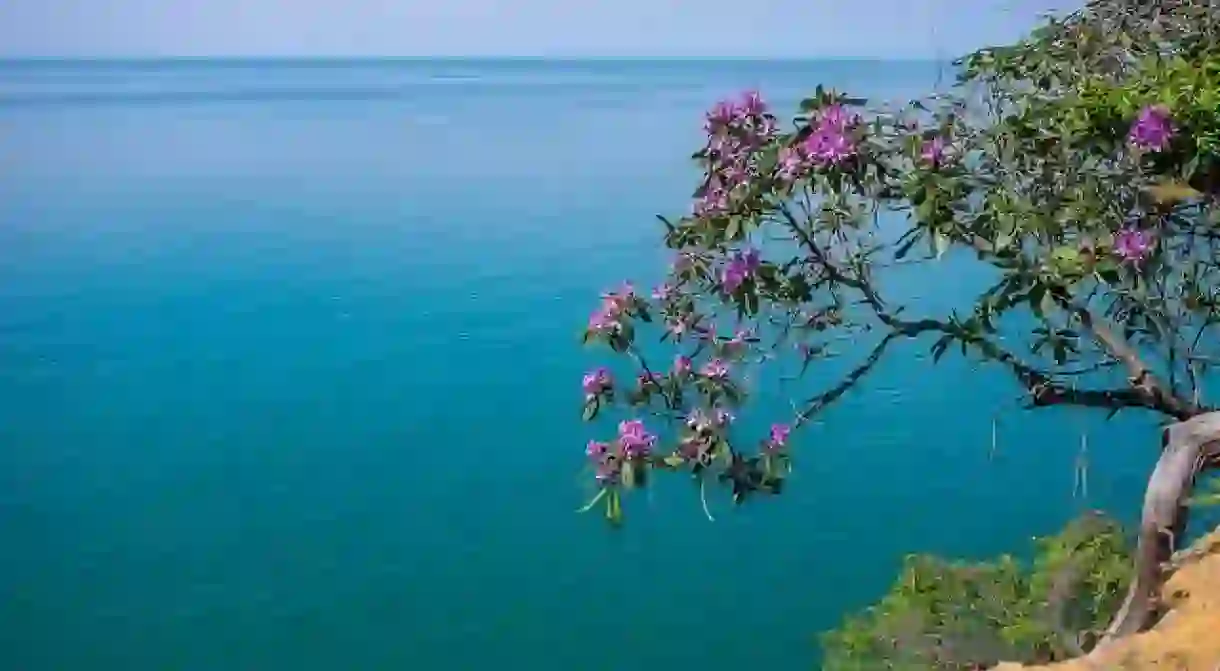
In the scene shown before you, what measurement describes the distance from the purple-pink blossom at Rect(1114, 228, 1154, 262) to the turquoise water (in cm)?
114

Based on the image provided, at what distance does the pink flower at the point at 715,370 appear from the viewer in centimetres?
251

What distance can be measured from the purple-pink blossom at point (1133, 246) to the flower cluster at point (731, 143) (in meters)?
0.64

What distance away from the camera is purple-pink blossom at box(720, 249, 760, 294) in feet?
7.85

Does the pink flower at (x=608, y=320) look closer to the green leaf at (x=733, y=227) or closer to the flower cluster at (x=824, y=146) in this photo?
the green leaf at (x=733, y=227)

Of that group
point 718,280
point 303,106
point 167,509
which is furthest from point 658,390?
point 303,106

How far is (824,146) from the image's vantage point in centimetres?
Answer: 221

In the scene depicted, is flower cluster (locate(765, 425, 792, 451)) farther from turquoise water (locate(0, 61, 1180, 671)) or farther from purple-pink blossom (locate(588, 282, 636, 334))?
turquoise water (locate(0, 61, 1180, 671))

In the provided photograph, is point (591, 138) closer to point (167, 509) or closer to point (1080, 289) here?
point (167, 509)

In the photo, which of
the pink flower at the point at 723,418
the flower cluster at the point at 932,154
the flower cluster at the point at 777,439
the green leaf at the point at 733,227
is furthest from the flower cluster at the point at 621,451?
the flower cluster at the point at 932,154

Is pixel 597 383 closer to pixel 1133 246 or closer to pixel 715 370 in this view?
pixel 715 370

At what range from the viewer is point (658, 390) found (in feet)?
8.39

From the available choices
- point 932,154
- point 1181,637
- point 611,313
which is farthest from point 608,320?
point 1181,637

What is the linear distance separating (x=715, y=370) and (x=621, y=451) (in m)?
0.28

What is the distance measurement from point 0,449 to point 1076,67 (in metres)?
7.99
